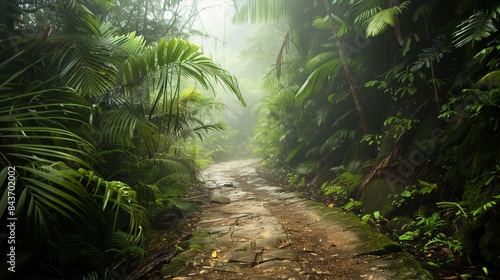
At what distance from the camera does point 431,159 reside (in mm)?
3205

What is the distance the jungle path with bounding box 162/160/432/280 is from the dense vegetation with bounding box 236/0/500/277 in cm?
32

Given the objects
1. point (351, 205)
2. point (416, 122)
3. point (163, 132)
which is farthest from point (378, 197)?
point (163, 132)

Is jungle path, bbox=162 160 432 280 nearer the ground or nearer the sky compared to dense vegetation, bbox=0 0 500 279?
nearer the ground

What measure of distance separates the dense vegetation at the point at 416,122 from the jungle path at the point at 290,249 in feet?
1.04

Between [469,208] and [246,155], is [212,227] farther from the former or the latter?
[246,155]

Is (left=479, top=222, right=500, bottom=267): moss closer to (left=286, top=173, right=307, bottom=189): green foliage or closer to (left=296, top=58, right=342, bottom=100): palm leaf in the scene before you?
(left=296, top=58, right=342, bottom=100): palm leaf

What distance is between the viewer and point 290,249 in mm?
2609

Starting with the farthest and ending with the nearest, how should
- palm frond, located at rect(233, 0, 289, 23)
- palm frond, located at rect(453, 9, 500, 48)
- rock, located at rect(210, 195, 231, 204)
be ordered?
1. palm frond, located at rect(233, 0, 289, 23)
2. rock, located at rect(210, 195, 231, 204)
3. palm frond, located at rect(453, 9, 500, 48)

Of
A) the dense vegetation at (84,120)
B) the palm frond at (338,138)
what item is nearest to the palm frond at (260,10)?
the palm frond at (338,138)

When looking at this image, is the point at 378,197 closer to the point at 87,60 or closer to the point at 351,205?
the point at 351,205

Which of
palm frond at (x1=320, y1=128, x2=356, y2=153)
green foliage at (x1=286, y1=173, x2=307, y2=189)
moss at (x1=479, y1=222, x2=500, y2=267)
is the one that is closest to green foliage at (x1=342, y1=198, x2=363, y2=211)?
moss at (x1=479, y1=222, x2=500, y2=267)

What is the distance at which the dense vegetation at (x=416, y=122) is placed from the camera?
229 centimetres

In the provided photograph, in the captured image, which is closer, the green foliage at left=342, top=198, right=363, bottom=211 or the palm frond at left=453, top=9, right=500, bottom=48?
the palm frond at left=453, top=9, right=500, bottom=48

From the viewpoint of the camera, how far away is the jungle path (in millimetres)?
2127
